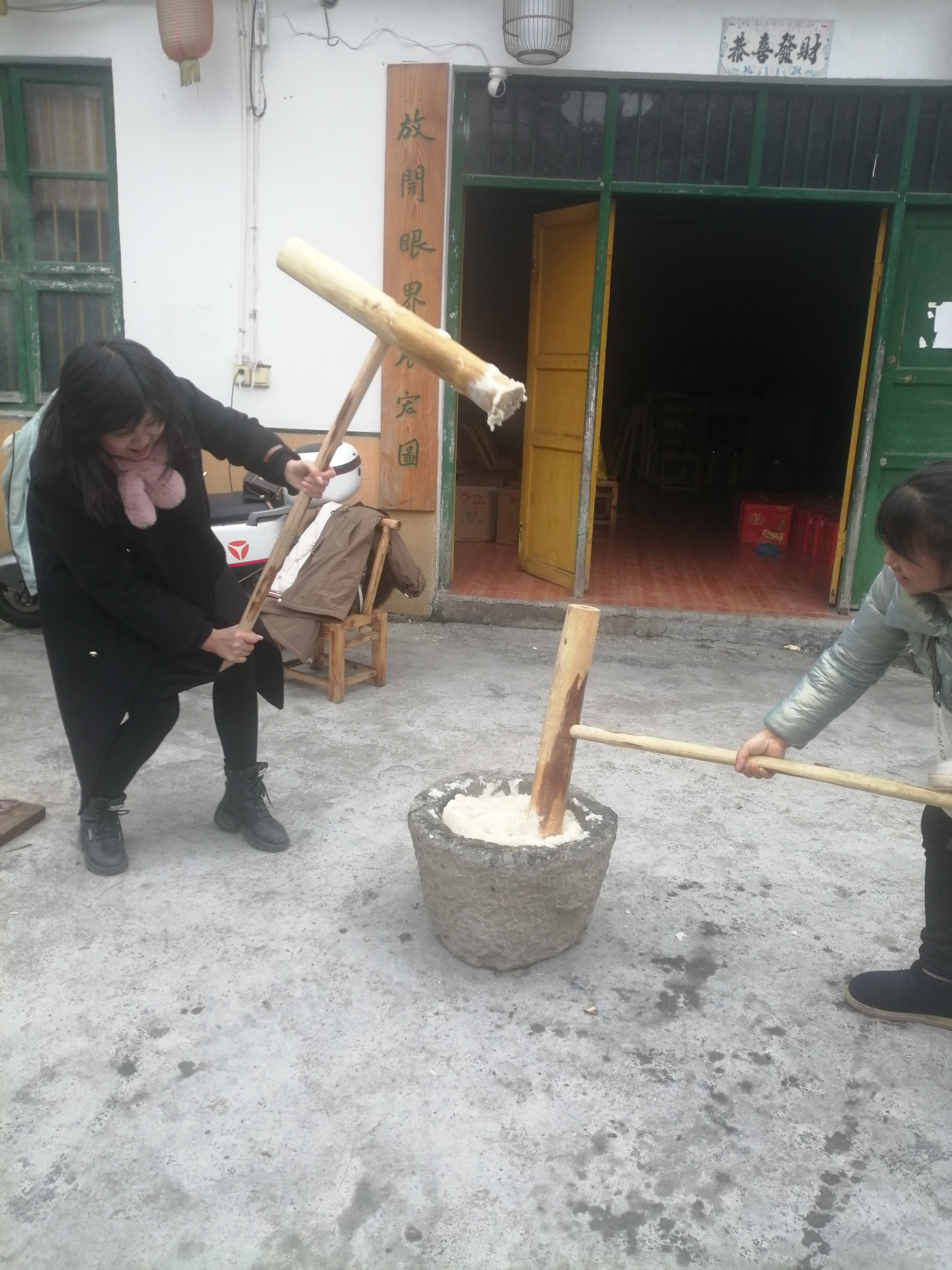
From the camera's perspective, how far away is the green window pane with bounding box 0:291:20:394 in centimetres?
612

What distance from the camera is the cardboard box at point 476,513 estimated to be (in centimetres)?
805

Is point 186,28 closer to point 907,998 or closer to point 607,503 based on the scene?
point 607,503

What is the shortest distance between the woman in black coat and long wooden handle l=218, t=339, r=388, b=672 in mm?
54

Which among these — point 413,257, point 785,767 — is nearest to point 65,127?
point 413,257

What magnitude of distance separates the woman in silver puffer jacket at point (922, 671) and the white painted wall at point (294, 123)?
4.09 m

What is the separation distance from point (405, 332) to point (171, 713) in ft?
Result: 4.90

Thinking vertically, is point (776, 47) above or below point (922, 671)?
above

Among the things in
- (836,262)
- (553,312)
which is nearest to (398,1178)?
(553,312)

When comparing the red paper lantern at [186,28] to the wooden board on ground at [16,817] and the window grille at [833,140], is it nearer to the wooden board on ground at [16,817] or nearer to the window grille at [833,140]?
the window grille at [833,140]

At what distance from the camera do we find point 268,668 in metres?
3.31

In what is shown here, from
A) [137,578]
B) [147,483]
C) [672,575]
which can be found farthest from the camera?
[672,575]

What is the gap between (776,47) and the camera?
539 centimetres

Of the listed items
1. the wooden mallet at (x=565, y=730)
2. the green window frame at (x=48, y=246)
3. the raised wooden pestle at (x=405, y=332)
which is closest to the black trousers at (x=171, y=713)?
the wooden mallet at (x=565, y=730)

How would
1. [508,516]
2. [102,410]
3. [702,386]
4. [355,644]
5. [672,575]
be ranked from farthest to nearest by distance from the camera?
[702,386] → [508,516] → [672,575] → [355,644] → [102,410]
